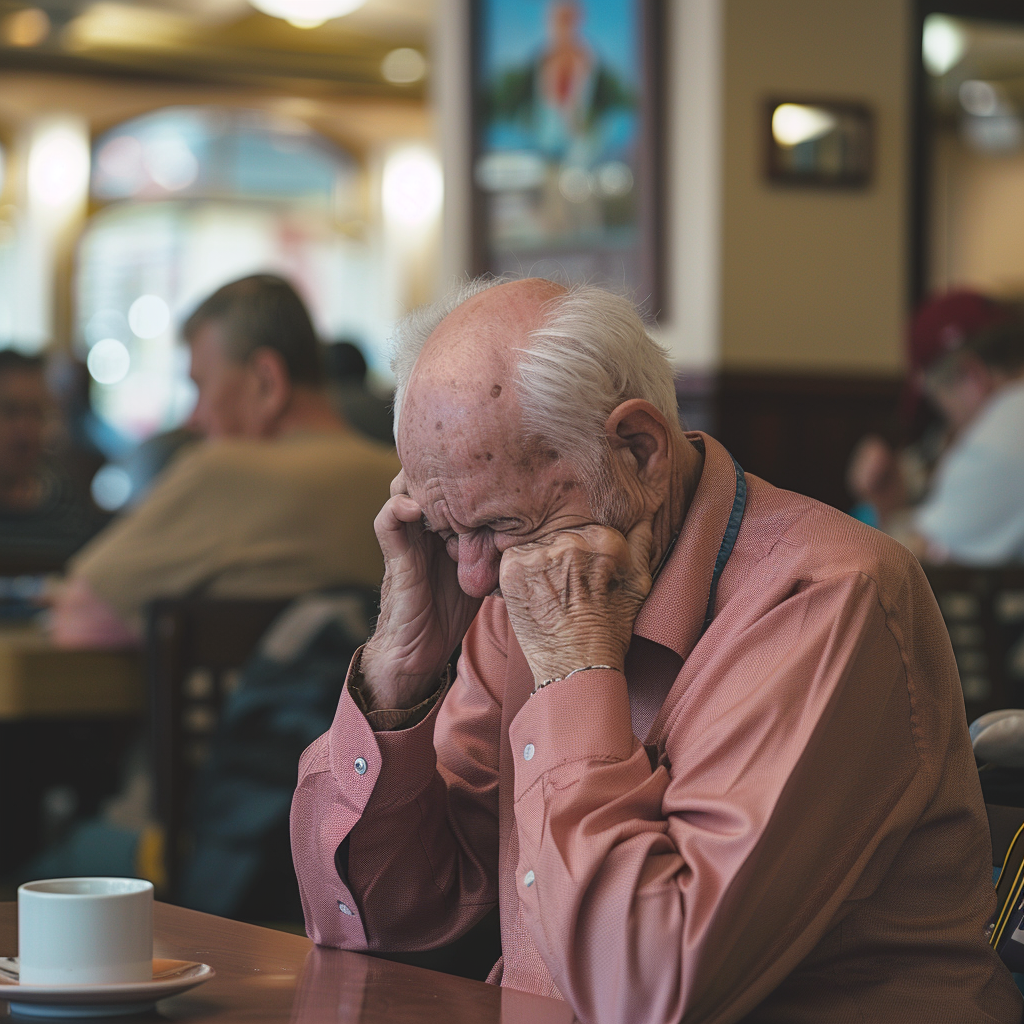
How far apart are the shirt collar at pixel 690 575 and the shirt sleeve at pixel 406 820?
0.25 m

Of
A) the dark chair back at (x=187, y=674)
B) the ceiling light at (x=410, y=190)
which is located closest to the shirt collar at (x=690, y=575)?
the dark chair back at (x=187, y=674)

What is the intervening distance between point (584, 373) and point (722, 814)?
14.5 inches

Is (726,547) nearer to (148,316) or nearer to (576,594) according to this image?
(576,594)

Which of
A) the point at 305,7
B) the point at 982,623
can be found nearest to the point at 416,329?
the point at 982,623

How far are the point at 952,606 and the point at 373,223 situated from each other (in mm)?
8618

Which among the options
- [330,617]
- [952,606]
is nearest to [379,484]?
[330,617]

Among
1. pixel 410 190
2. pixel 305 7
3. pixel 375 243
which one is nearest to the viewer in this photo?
pixel 305 7

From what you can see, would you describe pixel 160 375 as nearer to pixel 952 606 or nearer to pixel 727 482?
pixel 952 606

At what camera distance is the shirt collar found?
3.92ft

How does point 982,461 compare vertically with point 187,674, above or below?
above

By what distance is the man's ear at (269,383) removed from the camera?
3.02m

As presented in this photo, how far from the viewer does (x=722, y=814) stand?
1.03m

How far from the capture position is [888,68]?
5176 millimetres

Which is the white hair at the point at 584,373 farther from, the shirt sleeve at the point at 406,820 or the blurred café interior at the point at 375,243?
the shirt sleeve at the point at 406,820
